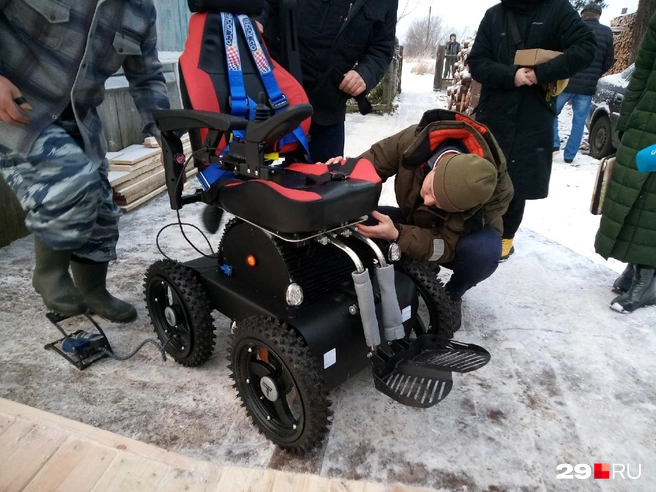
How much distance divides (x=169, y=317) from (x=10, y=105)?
3.42ft

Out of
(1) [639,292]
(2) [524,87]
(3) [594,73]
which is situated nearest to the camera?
(1) [639,292]

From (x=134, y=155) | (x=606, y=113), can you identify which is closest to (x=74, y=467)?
(x=134, y=155)

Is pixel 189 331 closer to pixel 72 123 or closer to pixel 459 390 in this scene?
pixel 72 123

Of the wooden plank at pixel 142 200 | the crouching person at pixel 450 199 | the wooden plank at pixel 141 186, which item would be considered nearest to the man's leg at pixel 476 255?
the crouching person at pixel 450 199

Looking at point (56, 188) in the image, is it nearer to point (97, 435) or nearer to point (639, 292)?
point (97, 435)

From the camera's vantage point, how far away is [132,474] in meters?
1.57

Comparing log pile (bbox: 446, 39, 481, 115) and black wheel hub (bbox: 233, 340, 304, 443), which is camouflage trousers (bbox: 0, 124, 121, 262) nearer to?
black wheel hub (bbox: 233, 340, 304, 443)

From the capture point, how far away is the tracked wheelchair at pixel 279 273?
5.32 ft

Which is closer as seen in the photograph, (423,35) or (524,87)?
(524,87)

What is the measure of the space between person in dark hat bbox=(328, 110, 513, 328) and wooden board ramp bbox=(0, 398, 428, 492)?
0.98 meters

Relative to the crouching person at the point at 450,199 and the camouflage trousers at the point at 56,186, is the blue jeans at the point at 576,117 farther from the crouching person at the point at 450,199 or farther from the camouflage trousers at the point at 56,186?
the camouflage trousers at the point at 56,186

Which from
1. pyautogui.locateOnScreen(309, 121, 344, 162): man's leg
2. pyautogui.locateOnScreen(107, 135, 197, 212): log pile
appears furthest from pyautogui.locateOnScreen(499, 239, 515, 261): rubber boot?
pyautogui.locateOnScreen(107, 135, 197, 212): log pile

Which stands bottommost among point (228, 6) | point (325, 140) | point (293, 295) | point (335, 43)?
point (293, 295)

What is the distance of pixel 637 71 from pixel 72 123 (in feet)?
9.66
